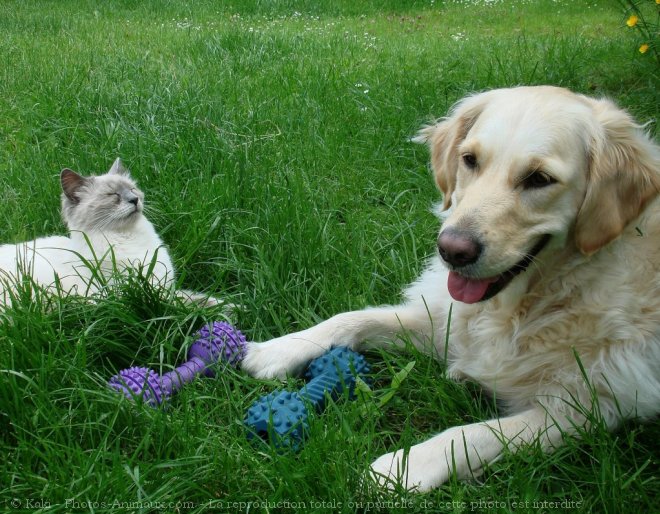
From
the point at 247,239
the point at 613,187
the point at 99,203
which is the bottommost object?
the point at 247,239

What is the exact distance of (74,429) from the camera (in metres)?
1.98

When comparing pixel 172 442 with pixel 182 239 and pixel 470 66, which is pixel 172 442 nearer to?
pixel 182 239

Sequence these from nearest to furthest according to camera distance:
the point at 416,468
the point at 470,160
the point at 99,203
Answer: the point at 416,468 → the point at 470,160 → the point at 99,203

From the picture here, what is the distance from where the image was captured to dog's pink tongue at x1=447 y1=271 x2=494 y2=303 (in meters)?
2.24

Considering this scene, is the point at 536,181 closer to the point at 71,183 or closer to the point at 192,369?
the point at 192,369

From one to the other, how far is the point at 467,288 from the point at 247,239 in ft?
3.82

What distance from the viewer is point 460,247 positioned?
2076 mm

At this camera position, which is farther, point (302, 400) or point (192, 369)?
point (192, 369)

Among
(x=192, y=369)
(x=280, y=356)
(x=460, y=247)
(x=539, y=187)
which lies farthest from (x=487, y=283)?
(x=192, y=369)

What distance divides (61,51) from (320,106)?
3.11 metres

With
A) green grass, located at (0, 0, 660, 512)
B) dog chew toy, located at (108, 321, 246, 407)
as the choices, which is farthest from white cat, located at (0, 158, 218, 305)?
dog chew toy, located at (108, 321, 246, 407)

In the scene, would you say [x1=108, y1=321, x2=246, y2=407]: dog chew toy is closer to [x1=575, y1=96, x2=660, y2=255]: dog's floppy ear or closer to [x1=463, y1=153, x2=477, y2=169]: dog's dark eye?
[x1=463, y1=153, x2=477, y2=169]: dog's dark eye

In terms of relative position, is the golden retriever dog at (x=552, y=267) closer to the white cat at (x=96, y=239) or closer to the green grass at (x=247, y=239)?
the green grass at (x=247, y=239)

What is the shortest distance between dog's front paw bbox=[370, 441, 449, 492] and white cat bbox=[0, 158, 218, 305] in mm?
1070
